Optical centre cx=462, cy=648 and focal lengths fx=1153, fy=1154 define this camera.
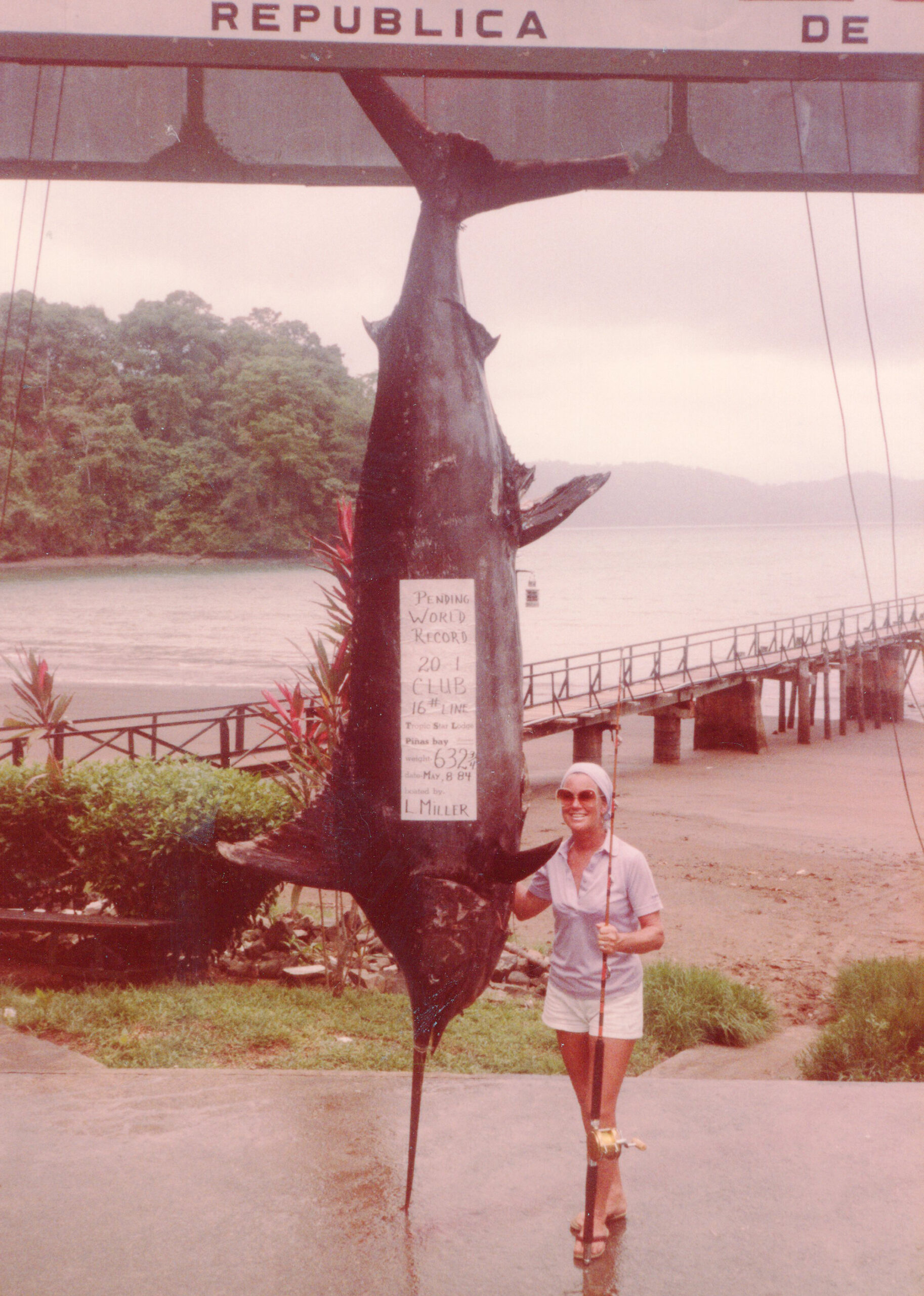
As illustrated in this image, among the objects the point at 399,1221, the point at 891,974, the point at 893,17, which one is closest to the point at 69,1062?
the point at 399,1221

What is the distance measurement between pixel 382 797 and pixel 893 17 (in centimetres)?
236

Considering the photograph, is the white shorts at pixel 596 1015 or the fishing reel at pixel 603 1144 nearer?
the fishing reel at pixel 603 1144

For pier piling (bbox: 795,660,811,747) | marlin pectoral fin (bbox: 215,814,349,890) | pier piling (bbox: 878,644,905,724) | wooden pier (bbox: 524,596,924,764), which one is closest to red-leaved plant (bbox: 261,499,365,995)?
marlin pectoral fin (bbox: 215,814,349,890)

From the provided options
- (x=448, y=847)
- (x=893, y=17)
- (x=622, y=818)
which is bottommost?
(x=622, y=818)

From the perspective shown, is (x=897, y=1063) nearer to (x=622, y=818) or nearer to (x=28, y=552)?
(x=28, y=552)

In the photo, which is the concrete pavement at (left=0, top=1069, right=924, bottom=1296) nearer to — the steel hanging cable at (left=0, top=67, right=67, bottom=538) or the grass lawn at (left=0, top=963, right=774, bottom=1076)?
the grass lawn at (left=0, top=963, right=774, bottom=1076)

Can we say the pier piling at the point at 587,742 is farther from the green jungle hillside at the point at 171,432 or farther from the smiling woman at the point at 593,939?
the smiling woman at the point at 593,939

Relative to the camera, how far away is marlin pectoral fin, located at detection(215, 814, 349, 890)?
254 cm

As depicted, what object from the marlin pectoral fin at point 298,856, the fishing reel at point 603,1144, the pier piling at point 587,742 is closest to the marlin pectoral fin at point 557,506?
the marlin pectoral fin at point 298,856

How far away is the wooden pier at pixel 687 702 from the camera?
42.2ft

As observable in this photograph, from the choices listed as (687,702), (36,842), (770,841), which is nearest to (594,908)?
(36,842)

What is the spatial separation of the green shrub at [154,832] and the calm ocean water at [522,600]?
3.30 feet

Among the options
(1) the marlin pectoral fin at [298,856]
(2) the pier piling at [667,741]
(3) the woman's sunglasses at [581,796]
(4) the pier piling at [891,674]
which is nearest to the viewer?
(1) the marlin pectoral fin at [298,856]

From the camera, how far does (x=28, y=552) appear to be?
17.6 feet
